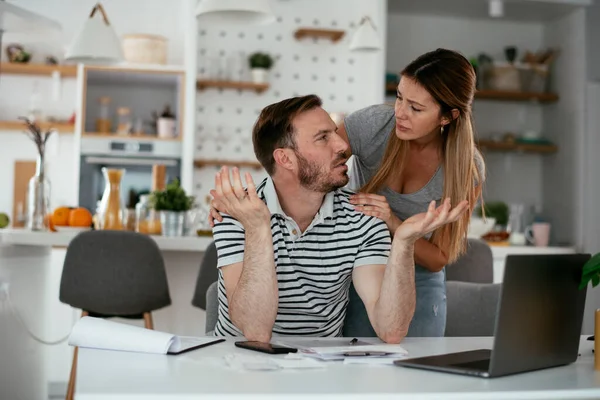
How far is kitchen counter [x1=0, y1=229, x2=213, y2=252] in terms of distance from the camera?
370cm

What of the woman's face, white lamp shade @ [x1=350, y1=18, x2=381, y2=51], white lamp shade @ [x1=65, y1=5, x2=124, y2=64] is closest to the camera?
the woman's face

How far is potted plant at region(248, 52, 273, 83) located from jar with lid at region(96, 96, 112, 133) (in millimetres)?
1251

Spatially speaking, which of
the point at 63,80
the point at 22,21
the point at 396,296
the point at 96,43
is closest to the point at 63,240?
the point at 22,21

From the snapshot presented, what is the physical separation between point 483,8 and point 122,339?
5434 mm

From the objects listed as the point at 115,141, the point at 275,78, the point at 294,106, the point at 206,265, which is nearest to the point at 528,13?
the point at 275,78

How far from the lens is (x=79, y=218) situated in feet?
13.8

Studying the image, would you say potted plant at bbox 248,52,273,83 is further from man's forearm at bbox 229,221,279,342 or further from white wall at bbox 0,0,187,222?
man's forearm at bbox 229,221,279,342

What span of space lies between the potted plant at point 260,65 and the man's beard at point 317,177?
4.03 meters

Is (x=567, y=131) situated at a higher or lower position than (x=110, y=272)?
higher

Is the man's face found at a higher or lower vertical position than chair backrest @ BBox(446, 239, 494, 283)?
higher

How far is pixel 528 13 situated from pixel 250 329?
5.34m

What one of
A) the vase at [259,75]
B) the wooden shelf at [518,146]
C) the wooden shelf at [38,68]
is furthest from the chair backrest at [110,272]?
the wooden shelf at [518,146]

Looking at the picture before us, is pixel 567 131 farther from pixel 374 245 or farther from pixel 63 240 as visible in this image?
pixel 374 245

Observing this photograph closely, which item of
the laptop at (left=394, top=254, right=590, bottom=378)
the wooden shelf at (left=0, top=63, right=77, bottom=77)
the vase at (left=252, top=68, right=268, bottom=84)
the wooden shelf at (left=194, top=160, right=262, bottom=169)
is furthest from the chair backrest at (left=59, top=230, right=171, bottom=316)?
the wooden shelf at (left=0, top=63, right=77, bottom=77)
